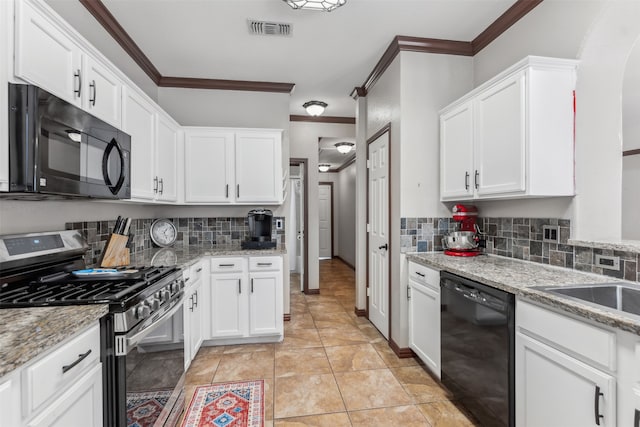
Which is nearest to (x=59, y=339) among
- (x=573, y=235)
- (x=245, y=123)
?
(x=573, y=235)

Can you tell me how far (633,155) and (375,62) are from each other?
239cm

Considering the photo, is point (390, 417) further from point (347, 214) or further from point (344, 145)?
point (347, 214)

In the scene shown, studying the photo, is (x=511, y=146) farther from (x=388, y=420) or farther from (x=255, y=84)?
(x=255, y=84)

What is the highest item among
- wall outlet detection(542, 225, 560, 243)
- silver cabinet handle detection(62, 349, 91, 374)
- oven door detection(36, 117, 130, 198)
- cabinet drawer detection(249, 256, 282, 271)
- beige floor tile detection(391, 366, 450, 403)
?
oven door detection(36, 117, 130, 198)

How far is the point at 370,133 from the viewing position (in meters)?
3.62

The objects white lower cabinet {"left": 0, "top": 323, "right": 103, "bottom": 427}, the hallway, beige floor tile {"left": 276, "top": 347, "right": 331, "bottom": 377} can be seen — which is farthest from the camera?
beige floor tile {"left": 276, "top": 347, "right": 331, "bottom": 377}

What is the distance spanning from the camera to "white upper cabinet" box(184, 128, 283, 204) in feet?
10.6

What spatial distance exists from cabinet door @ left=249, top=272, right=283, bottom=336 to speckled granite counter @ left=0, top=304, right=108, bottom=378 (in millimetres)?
1768

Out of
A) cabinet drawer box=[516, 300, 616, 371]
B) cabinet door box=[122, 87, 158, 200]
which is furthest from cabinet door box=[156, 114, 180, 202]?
cabinet drawer box=[516, 300, 616, 371]

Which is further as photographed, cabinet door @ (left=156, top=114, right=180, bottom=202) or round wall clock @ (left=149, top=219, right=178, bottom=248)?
round wall clock @ (left=149, top=219, right=178, bottom=248)

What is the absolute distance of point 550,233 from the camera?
205 cm

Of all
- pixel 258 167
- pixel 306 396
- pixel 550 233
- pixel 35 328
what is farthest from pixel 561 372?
pixel 258 167

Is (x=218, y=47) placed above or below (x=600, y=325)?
above

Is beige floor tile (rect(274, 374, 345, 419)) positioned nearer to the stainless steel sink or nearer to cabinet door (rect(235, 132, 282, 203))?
the stainless steel sink
